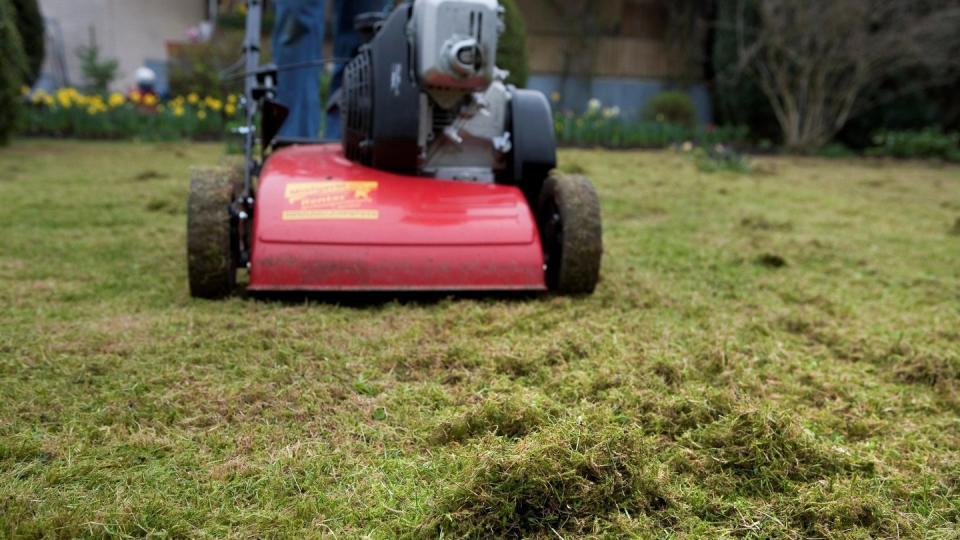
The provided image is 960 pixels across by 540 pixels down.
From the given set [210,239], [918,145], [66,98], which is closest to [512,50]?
[66,98]

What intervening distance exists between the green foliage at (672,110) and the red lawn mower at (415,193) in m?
8.11

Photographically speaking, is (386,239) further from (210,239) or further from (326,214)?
(210,239)

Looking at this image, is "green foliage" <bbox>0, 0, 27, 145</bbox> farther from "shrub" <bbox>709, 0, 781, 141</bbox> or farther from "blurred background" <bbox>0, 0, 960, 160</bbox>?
"shrub" <bbox>709, 0, 781, 141</bbox>

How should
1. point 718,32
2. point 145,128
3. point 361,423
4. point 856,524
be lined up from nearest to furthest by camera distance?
point 856,524, point 361,423, point 145,128, point 718,32

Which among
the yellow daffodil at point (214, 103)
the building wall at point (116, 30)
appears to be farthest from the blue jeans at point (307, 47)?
the building wall at point (116, 30)

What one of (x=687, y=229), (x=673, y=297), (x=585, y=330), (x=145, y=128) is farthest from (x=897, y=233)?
(x=145, y=128)

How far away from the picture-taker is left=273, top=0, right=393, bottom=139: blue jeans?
15.3 feet

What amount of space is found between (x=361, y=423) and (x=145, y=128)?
7415 millimetres

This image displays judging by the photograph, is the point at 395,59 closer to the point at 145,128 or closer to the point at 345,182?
the point at 345,182

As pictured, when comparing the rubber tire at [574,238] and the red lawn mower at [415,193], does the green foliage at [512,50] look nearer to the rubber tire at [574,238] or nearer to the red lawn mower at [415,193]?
the red lawn mower at [415,193]

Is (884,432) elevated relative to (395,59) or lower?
lower

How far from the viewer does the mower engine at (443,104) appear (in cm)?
276

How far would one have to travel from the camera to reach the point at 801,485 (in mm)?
1519

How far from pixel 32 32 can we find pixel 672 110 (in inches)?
284
